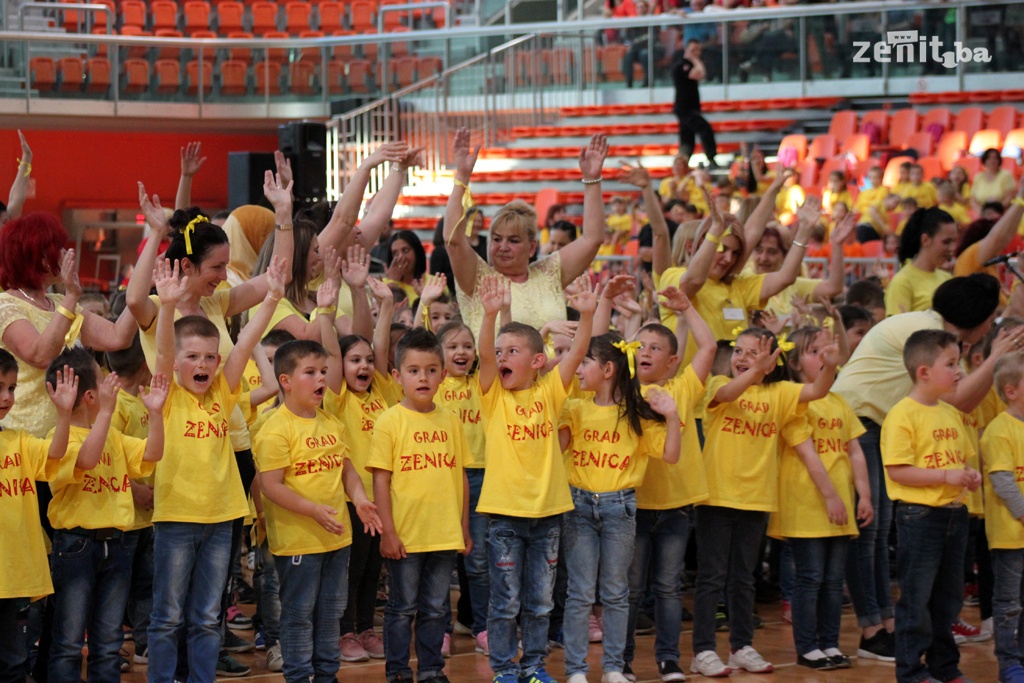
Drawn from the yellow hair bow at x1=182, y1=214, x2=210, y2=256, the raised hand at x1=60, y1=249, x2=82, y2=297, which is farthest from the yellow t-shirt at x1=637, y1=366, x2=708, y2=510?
the raised hand at x1=60, y1=249, x2=82, y2=297

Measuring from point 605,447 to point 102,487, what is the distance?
1.74 m

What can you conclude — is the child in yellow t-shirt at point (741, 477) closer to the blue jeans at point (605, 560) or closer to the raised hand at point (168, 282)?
the blue jeans at point (605, 560)

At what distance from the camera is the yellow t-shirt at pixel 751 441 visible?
4.86 meters

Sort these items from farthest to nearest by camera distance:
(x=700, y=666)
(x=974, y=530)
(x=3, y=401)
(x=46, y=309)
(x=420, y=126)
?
(x=420, y=126) → (x=974, y=530) → (x=700, y=666) → (x=46, y=309) → (x=3, y=401)

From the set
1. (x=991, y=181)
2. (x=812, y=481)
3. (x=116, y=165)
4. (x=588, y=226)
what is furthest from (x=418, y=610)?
(x=116, y=165)

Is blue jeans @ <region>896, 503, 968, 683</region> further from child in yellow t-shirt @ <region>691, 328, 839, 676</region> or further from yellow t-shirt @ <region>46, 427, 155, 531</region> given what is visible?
yellow t-shirt @ <region>46, 427, 155, 531</region>

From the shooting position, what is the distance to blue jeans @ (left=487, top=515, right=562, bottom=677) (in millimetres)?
4371

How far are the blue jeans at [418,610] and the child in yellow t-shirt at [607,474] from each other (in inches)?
17.9

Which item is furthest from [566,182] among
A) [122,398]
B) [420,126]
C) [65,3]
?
[122,398]

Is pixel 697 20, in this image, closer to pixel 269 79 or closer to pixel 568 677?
pixel 269 79

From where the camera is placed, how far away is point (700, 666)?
4.77 meters

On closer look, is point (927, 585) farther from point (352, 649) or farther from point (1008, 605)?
point (352, 649)

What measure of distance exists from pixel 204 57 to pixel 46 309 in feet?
36.2

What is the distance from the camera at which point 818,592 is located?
4.98m
